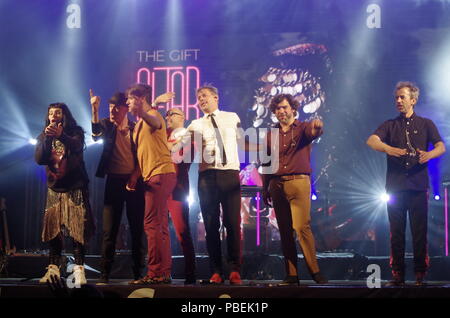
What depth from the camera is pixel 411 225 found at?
5.84m

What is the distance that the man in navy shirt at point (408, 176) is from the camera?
5.78 metres

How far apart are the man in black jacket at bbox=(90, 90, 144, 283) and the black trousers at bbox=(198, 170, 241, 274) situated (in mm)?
746

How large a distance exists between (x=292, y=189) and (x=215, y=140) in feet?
3.08

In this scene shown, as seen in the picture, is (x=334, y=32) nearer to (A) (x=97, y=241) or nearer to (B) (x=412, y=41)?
(B) (x=412, y=41)

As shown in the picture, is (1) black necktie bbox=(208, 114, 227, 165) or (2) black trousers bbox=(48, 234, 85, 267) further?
(2) black trousers bbox=(48, 234, 85, 267)

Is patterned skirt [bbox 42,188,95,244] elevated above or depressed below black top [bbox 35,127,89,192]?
below

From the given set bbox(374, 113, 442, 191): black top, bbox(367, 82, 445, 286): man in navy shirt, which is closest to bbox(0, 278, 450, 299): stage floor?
bbox(367, 82, 445, 286): man in navy shirt

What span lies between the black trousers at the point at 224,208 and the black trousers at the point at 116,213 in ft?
2.40

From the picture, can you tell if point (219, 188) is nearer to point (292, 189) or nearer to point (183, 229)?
point (183, 229)

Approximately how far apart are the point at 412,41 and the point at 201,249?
686 cm

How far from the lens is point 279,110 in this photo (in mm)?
5965

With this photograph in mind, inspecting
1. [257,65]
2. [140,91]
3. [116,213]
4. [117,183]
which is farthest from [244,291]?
[257,65]

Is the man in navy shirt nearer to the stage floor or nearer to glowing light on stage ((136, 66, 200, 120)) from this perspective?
the stage floor

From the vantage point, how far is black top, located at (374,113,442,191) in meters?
5.82
